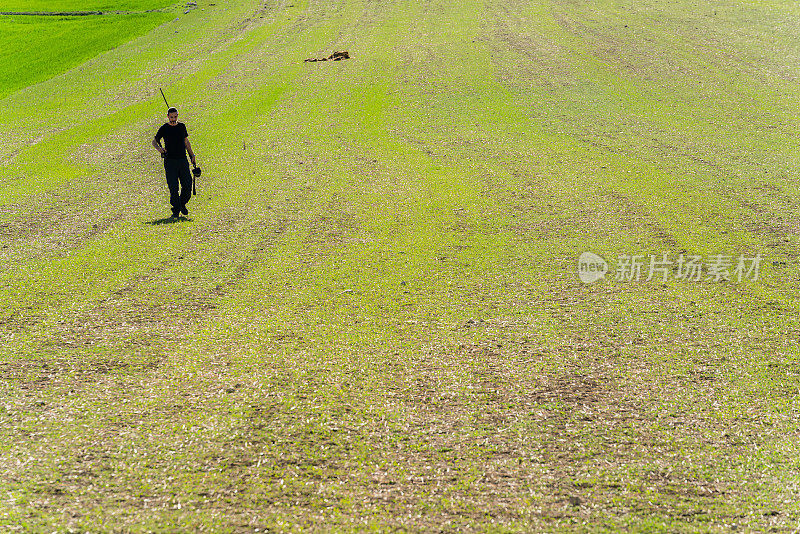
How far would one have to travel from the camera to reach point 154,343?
7.81 meters

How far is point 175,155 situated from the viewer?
1191 cm

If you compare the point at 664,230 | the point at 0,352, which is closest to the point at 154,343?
the point at 0,352

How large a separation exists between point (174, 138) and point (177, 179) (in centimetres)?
89

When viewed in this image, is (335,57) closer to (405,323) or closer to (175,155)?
(175,155)

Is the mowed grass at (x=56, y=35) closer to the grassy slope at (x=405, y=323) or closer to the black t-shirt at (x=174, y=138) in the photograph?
the grassy slope at (x=405, y=323)

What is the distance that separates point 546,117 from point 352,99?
6.87 meters

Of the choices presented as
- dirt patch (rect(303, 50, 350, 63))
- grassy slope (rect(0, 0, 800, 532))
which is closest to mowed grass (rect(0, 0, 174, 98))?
grassy slope (rect(0, 0, 800, 532))

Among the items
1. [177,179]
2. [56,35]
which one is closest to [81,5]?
[56,35]

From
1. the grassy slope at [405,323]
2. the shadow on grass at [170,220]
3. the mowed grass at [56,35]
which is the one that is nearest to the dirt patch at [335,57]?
the grassy slope at [405,323]

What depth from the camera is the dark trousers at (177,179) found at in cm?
1198

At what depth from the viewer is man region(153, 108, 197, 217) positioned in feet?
38.2

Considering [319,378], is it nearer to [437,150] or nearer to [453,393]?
[453,393]

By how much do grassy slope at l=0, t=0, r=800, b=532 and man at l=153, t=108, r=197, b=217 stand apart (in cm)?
61

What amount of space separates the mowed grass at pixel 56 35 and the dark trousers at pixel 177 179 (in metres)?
17.4
